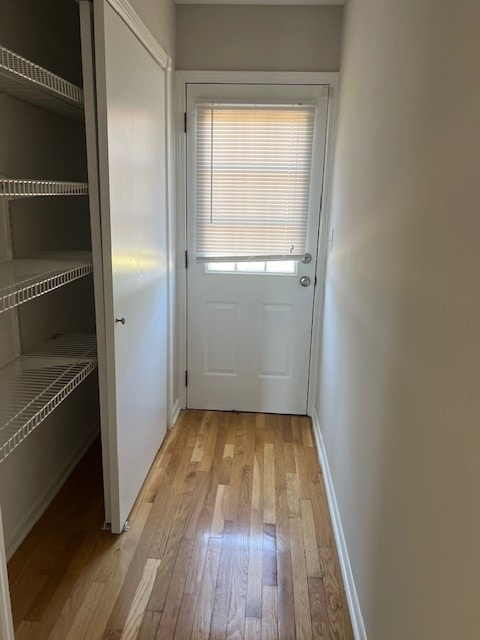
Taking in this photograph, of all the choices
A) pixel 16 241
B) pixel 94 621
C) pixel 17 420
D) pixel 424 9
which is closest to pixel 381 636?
pixel 94 621

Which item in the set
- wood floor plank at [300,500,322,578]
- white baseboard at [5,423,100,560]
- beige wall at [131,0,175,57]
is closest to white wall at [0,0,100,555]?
white baseboard at [5,423,100,560]

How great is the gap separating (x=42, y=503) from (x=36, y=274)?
3.76ft

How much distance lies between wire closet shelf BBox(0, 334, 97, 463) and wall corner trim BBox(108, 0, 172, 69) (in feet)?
4.44

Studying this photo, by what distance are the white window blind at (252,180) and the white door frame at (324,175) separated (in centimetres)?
10

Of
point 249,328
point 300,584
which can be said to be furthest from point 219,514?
point 249,328

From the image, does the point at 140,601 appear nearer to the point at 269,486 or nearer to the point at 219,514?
the point at 219,514

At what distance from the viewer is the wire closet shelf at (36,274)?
1427 millimetres

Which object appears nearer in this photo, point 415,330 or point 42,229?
point 415,330

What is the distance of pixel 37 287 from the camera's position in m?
1.54

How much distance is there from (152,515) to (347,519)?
2.95 feet

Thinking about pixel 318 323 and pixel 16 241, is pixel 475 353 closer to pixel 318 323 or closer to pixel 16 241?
pixel 16 241

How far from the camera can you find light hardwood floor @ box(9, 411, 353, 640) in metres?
1.64

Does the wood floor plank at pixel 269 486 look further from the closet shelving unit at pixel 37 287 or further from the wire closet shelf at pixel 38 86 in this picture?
the wire closet shelf at pixel 38 86

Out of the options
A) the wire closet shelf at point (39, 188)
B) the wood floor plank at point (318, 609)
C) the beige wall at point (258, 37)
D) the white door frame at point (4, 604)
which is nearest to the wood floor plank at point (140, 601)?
the white door frame at point (4, 604)
